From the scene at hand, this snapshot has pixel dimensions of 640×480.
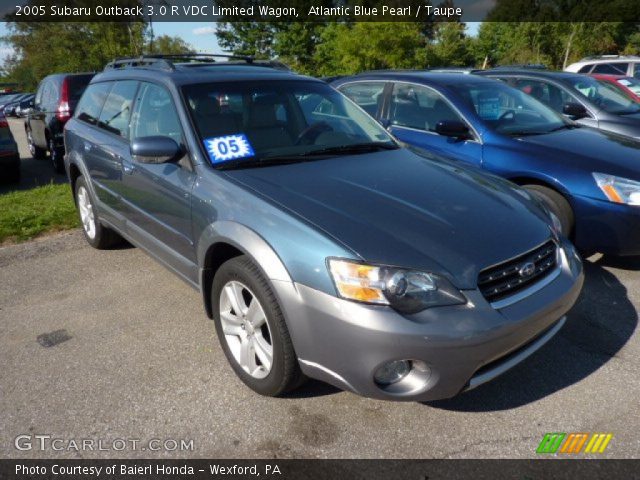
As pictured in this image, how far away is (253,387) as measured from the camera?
2.71m

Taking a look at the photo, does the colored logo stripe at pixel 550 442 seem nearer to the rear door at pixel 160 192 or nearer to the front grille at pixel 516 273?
the front grille at pixel 516 273

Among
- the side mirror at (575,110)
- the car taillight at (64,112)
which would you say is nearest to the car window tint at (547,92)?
the side mirror at (575,110)

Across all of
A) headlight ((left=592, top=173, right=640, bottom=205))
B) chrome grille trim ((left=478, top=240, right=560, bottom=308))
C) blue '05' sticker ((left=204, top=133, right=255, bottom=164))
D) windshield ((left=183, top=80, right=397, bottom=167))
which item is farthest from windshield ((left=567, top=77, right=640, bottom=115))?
blue '05' sticker ((left=204, top=133, right=255, bottom=164))

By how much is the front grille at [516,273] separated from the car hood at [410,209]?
0.04 m

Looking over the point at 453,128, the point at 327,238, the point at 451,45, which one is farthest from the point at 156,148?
the point at 451,45

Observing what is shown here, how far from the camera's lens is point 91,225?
500 cm

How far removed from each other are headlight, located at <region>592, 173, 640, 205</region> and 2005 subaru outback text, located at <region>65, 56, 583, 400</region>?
3.91ft

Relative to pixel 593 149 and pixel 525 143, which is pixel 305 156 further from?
pixel 593 149

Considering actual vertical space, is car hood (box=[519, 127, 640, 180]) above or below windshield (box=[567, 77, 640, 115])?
below

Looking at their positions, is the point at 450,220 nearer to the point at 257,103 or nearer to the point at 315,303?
the point at 315,303

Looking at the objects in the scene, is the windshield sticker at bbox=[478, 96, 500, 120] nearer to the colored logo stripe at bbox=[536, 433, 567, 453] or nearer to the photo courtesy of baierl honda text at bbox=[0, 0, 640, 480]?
the photo courtesy of baierl honda text at bbox=[0, 0, 640, 480]

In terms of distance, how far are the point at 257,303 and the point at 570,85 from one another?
631cm

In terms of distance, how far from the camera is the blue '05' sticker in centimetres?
300

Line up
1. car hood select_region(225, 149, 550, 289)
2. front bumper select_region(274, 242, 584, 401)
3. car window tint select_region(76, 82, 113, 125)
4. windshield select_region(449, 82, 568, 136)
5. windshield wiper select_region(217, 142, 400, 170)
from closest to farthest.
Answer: front bumper select_region(274, 242, 584, 401) → car hood select_region(225, 149, 550, 289) → windshield wiper select_region(217, 142, 400, 170) → car window tint select_region(76, 82, 113, 125) → windshield select_region(449, 82, 568, 136)
